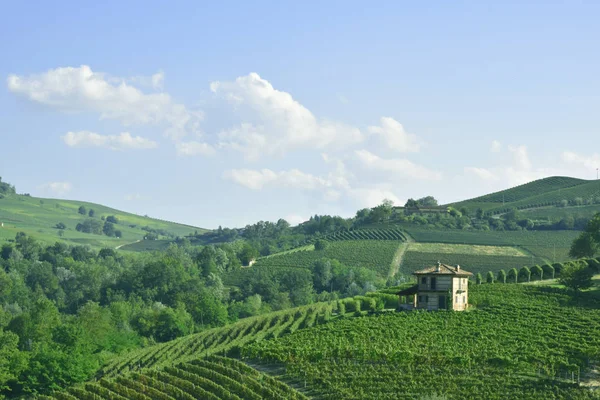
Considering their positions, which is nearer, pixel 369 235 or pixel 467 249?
pixel 467 249

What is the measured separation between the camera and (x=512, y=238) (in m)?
A: 139

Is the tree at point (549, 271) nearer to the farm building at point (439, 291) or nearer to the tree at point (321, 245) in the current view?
the farm building at point (439, 291)

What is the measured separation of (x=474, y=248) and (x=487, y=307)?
57300 mm

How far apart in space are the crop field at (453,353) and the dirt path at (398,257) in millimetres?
47616

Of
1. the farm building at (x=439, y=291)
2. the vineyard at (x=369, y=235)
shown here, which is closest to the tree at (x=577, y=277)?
the farm building at (x=439, y=291)

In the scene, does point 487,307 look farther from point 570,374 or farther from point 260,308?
point 260,308

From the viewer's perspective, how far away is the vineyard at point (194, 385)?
192 feet

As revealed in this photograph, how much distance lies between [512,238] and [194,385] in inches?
3359

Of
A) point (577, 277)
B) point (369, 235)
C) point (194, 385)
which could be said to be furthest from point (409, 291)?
point (369, 235)

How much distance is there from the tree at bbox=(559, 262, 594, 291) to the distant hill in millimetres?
82188

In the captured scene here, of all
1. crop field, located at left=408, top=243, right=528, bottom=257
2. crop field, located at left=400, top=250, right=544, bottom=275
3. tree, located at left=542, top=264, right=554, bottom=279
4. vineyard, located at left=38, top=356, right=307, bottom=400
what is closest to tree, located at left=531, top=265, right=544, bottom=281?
tree, located at left=542, top=264, right=554, bottom=279

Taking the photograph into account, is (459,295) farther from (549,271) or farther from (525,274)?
(549,271)

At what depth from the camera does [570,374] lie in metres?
57.1

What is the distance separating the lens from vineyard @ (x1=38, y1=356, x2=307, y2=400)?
5866cm
